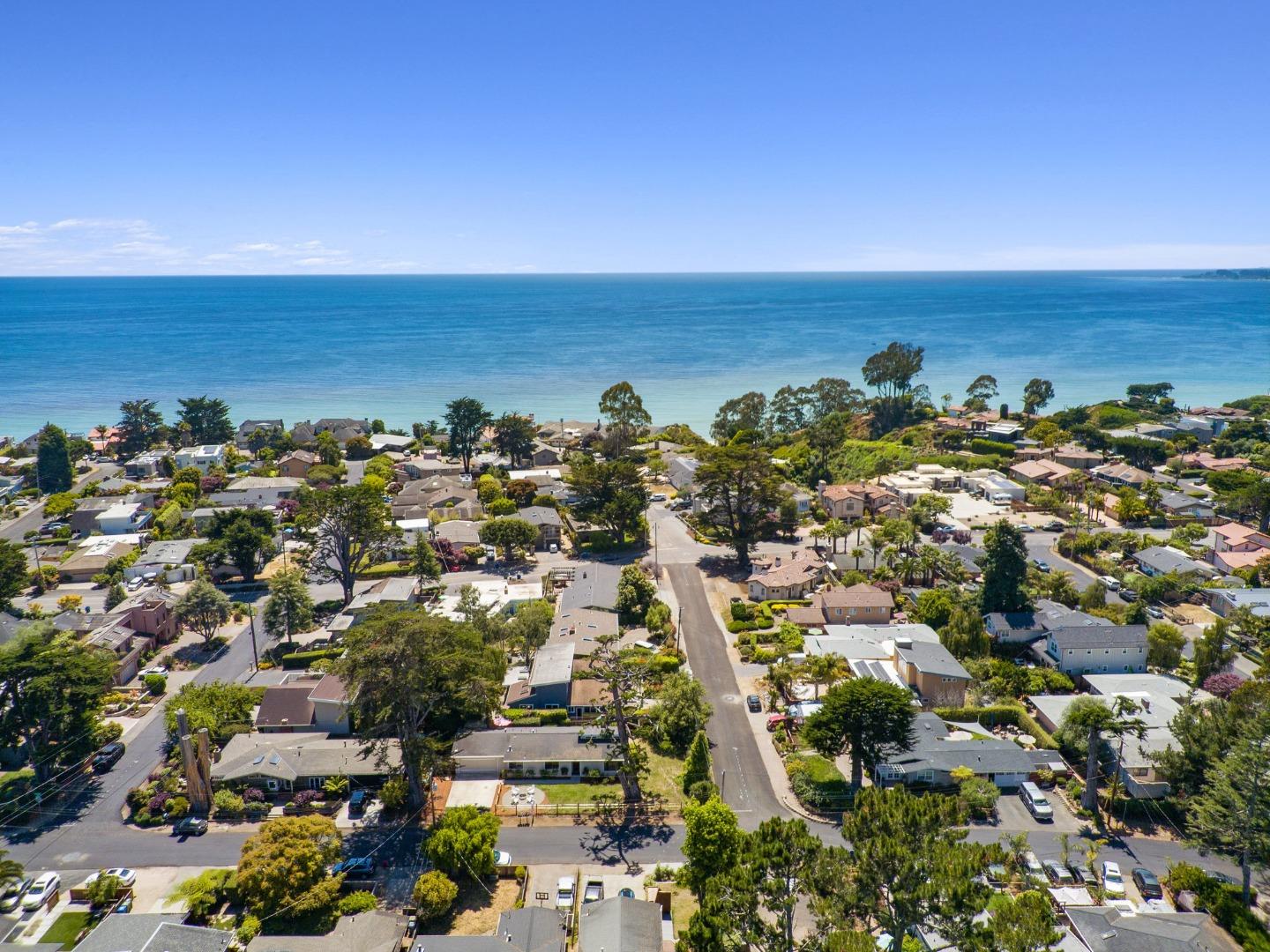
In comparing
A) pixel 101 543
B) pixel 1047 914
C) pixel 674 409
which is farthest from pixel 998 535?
pixel 674 409

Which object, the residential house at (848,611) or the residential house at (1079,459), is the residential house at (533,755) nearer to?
the residential house at (848,611)

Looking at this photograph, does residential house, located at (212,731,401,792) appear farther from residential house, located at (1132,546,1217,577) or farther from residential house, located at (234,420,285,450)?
residential house, located at (234,420,285,450)

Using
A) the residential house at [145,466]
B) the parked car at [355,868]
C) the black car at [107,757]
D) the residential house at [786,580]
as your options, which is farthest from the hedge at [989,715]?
the residential house at [145,466]

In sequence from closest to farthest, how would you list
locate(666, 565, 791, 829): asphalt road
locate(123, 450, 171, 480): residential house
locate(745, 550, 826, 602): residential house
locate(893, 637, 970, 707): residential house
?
locate(666, 565, 791, 829): asphalt road
locate(893, 637, 970, 707): residential house
locate(745, 550, 826, 602): residential house
locate(123, 450, 171, 480): residential house

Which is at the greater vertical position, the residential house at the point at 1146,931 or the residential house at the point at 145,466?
the residential house at the point at 145,466

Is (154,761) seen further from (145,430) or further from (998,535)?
(145,430)

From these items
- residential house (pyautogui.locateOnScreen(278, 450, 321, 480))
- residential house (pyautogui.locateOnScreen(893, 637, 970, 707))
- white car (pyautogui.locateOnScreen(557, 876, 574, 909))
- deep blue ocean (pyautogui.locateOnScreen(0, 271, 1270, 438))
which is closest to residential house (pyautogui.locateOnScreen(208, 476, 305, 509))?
residential house (pyautogui.locateOnScreen(278, 450, 321, 480))

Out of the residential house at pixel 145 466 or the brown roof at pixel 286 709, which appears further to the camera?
the residential house at pixel 145 466
